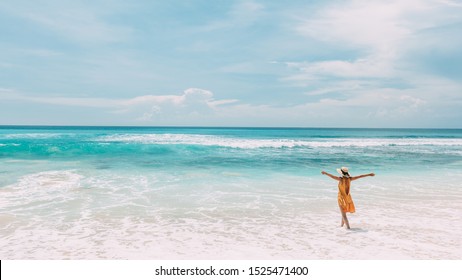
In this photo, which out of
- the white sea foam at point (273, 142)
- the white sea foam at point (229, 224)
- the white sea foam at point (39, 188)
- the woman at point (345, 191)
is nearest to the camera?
the white sea foam at point (229, 224)

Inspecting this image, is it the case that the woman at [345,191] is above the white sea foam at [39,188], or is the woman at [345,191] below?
above

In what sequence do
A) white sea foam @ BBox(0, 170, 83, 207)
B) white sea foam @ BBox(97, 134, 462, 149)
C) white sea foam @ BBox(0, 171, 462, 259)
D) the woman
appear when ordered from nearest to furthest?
white sea foam @ BBox(0, 171, 462, 259)
the woman
white sea foam @ BBox(0, 170, 83, 207)
white sea foam @ BBox(97, 134, 462, 149)

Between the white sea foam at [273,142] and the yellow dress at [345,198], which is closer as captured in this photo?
the yellow dress at [345,198]

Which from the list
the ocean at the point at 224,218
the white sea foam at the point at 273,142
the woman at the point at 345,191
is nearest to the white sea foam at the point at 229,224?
the ocean at the point at 224,218

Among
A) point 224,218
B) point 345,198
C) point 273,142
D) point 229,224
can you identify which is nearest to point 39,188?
point 224,218

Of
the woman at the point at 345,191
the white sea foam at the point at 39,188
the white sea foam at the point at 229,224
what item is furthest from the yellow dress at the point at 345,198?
the white sea foam at the point at 39,188

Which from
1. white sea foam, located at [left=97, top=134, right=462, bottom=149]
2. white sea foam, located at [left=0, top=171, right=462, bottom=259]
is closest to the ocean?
white sea foam, located at [left=0, top=171, right=462, bottom=259]

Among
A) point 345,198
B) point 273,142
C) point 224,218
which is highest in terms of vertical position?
point 273,142

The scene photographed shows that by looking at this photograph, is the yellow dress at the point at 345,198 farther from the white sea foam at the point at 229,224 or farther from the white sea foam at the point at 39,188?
the white sea foam at the point at 39,188

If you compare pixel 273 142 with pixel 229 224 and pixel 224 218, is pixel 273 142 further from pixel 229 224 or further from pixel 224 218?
pixel 229 224

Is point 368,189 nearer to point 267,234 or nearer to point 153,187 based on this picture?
point 267,234

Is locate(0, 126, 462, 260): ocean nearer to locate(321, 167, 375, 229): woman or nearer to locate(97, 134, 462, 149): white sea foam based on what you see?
locate(321, 167, 375, 229): woman

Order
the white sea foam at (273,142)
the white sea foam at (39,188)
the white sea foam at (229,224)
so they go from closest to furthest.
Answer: the white sea foam at (229,224) → the white sea foam at (39,188) → the white sea foam at (273,142)

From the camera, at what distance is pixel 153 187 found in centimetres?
1364
